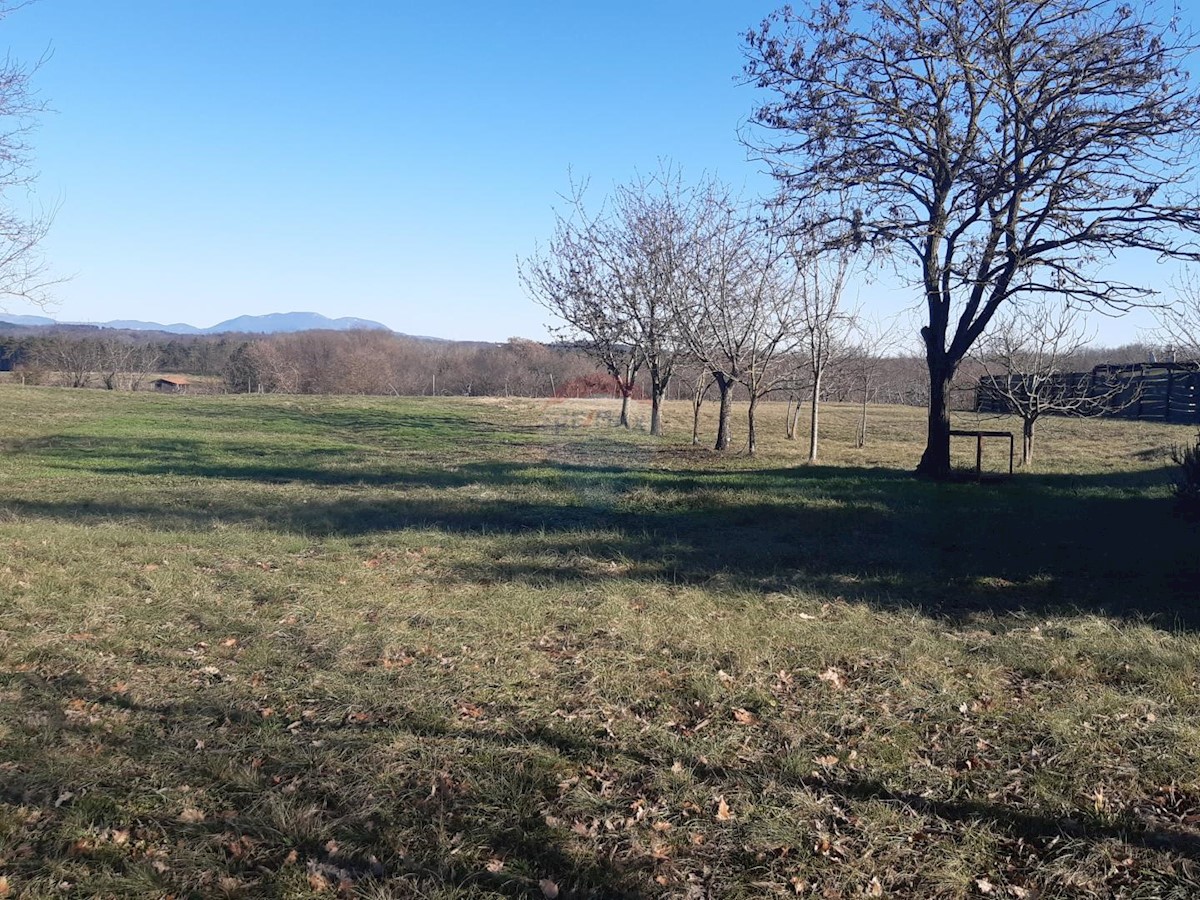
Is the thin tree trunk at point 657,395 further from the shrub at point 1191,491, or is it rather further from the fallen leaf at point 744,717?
the fallen leaf at point 744,717

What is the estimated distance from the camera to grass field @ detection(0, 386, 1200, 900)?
11.4ft

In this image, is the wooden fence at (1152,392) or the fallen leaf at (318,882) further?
the wooden fence at (1152,392)

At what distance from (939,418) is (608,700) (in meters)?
10.1

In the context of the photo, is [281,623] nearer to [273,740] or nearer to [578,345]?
[273,740]

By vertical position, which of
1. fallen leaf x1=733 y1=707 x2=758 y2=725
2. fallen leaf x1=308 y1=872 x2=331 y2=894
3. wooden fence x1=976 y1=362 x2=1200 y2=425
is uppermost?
wooden fence x1=976 y1=362 x2=1200 y2=425

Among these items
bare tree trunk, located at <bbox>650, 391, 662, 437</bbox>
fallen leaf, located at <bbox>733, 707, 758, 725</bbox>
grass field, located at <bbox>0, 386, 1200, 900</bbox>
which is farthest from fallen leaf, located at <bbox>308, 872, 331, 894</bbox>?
bare tree trunk, located at <bbox>650, 391, 662, 437</bbox>

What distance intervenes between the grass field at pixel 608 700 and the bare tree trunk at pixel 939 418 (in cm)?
185

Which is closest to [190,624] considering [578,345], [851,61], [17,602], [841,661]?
[17,602]

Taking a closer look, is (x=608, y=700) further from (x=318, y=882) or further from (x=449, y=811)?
(x=318, y=882)

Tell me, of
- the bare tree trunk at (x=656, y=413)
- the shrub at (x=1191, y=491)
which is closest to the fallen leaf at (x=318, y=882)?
the shrub at (x=1191, y=491)

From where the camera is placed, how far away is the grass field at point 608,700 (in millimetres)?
3465

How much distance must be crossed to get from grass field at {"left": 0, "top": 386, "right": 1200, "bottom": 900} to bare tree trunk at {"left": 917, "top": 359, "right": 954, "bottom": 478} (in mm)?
1852

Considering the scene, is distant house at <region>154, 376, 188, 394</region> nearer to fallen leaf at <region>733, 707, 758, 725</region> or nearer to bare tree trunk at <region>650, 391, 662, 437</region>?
bare tree trunk at <region>650, 391, 662, 437</region>

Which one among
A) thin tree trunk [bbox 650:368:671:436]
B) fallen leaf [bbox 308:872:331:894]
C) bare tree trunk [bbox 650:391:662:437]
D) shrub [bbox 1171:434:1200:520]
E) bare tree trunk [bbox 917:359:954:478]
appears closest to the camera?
fallen leaf [bbox 308:872:331:894]
